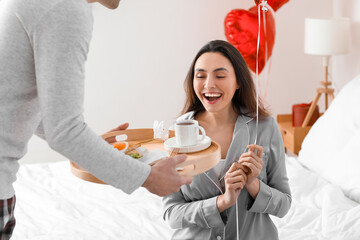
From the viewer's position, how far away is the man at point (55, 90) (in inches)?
34.4

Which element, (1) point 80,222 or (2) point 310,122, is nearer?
(1) point 80,222

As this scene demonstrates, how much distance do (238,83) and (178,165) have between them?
1.75 ft

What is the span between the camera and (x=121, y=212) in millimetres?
1976

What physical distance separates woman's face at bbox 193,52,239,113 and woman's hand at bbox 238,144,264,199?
0.71 feet

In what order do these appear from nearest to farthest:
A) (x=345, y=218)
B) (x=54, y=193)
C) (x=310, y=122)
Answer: (x=345, y=218) → (x=54, y=193) → (x=310, y=122)

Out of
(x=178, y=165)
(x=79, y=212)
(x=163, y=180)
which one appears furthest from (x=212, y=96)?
(x=79, y=212)

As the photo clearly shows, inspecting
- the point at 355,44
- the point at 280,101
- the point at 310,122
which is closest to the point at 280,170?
the point at 310,122

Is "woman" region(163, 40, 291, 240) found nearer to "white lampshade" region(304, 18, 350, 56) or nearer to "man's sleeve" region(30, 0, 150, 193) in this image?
"man's sleeve" region(30, 0, 150, 193)

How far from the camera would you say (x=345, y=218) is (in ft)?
5.62

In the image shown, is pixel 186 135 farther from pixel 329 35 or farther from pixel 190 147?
pixel 329 35

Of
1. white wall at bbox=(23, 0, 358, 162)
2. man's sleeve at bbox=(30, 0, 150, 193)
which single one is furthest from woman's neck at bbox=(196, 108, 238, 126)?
white wall at bbox=(23, 0, 358, 162)

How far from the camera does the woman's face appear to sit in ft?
4.78

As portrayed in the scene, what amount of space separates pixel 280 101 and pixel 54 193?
7.42 feet

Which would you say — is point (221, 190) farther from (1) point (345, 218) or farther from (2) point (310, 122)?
(2) point (310, 122)
